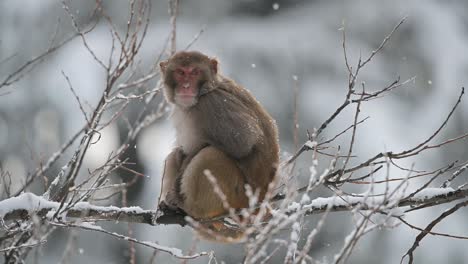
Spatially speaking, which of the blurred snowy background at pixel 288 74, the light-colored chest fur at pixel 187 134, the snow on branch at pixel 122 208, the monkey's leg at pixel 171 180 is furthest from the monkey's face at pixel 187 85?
the blurred snowy background at pixel 288 74

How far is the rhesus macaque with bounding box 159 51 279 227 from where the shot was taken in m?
5.75

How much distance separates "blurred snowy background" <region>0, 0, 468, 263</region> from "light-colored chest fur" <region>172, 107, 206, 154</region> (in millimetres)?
8478

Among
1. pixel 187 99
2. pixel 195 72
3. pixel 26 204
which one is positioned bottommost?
pixel 26 204

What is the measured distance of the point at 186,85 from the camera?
609 centimetres

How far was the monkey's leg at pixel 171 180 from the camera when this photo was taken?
5.80 meters

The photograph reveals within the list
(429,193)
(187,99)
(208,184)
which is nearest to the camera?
(429,193)

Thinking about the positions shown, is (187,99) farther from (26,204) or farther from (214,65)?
Result: (26,204)

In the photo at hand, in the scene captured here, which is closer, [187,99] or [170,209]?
[170,209]

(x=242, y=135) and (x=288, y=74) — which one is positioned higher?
→ (x=288, y=74)

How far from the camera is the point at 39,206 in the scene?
4605mm

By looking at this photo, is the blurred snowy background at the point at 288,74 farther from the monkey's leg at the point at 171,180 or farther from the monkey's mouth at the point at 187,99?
the monkey's mouth at the point at 187,99

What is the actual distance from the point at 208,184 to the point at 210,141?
1.35 ft

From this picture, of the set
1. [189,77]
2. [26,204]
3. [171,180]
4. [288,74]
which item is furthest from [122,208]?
[288,74]

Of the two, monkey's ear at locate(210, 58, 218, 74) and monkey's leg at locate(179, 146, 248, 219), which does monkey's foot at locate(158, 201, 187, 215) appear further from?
monkey's ear at locate(210, 58, 218, 74)
